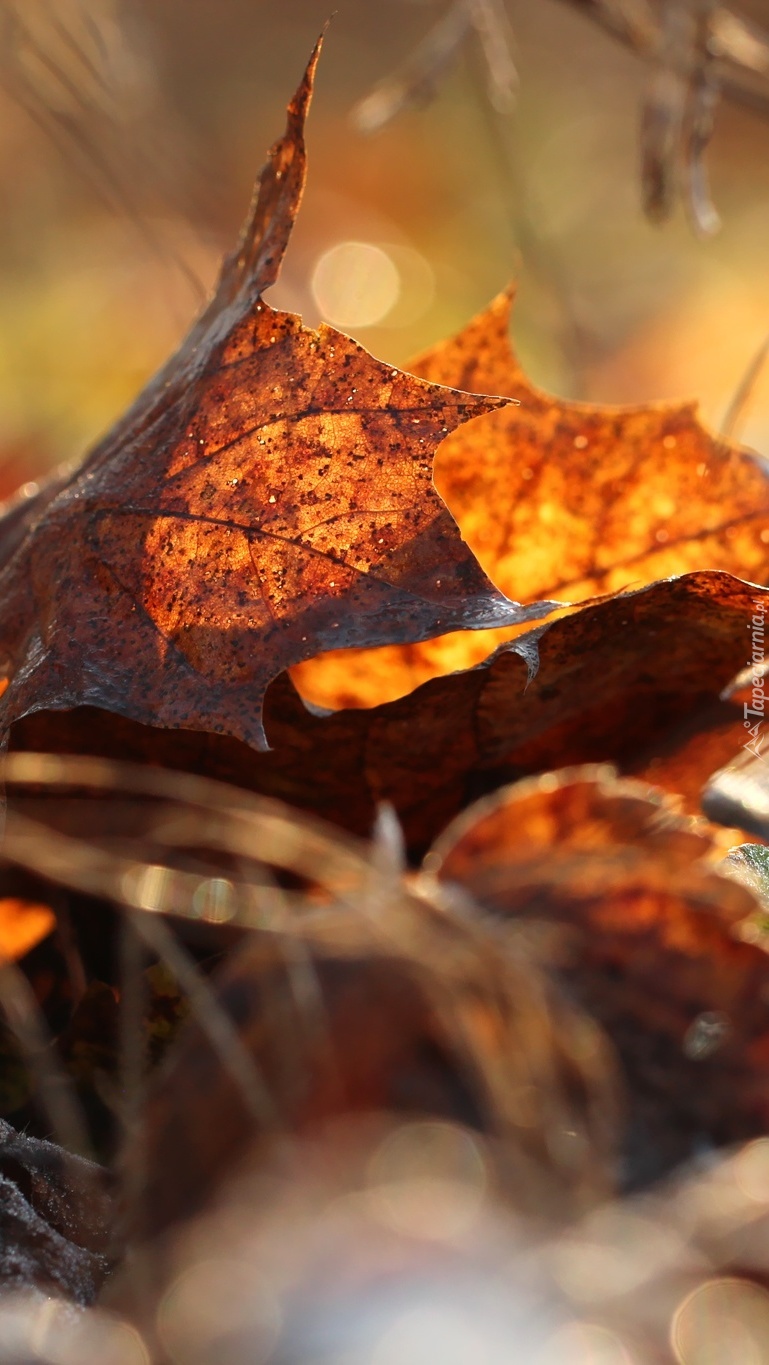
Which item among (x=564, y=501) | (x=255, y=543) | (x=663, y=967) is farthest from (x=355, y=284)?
(x=663, y=967)

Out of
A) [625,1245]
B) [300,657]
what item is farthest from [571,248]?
[625,1245]

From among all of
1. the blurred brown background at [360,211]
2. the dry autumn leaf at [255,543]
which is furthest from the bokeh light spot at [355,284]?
the dry autumn leaf at [255,543]

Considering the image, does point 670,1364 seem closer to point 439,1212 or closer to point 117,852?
point 439,1212

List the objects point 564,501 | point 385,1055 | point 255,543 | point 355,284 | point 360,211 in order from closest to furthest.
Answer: point 385,1055, point 255,543, point 564,501, point 355,284, point 360,211

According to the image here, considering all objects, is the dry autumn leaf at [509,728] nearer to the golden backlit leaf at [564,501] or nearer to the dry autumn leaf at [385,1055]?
the golden backlit leaf at [564,501]

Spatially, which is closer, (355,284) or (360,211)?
(355,284)

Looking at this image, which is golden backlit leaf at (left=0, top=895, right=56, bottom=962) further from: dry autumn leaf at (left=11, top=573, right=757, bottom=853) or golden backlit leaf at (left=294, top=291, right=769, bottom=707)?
golden backlit leaf at (left=294, top=291, right=769, bottom=707)

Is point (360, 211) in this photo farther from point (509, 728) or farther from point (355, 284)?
point (509, 728)
